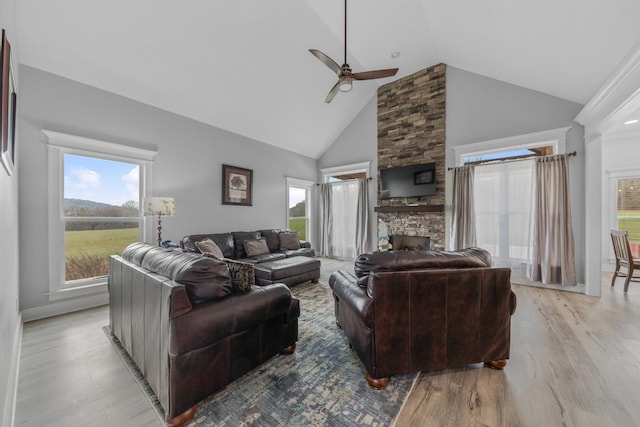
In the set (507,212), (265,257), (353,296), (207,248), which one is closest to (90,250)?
(207,248)

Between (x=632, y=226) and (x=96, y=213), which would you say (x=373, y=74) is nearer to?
(x=96, y=213)

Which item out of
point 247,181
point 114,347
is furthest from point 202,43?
point 114,347

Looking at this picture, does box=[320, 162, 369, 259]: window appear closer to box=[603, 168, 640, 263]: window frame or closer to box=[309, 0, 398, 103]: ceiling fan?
box=[309, 0, 398, 103]: ceiling fan

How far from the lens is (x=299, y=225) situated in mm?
6676

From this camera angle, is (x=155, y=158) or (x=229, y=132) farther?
(x=229, y=132)

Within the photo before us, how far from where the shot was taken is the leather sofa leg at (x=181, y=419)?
1.39 metres

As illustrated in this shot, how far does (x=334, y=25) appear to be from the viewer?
371 cm

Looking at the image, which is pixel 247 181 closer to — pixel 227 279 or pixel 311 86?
pixel 311 86

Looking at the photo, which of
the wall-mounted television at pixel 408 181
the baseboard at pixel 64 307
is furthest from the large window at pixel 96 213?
the wall-mounted television at pixel 408 181

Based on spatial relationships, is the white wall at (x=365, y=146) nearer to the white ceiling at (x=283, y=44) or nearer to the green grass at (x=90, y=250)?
the white ceiling at (x=283, y=44)

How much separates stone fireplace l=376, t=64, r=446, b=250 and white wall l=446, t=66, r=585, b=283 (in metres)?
0.23

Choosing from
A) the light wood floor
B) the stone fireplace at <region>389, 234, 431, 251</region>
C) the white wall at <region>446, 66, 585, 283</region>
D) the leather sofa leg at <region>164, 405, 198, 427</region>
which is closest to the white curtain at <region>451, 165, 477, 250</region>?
the white wall at <region>446, 66, 585, 283</region>

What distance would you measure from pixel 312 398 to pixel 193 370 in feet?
2.49

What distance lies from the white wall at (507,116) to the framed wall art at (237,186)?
13.3ft
